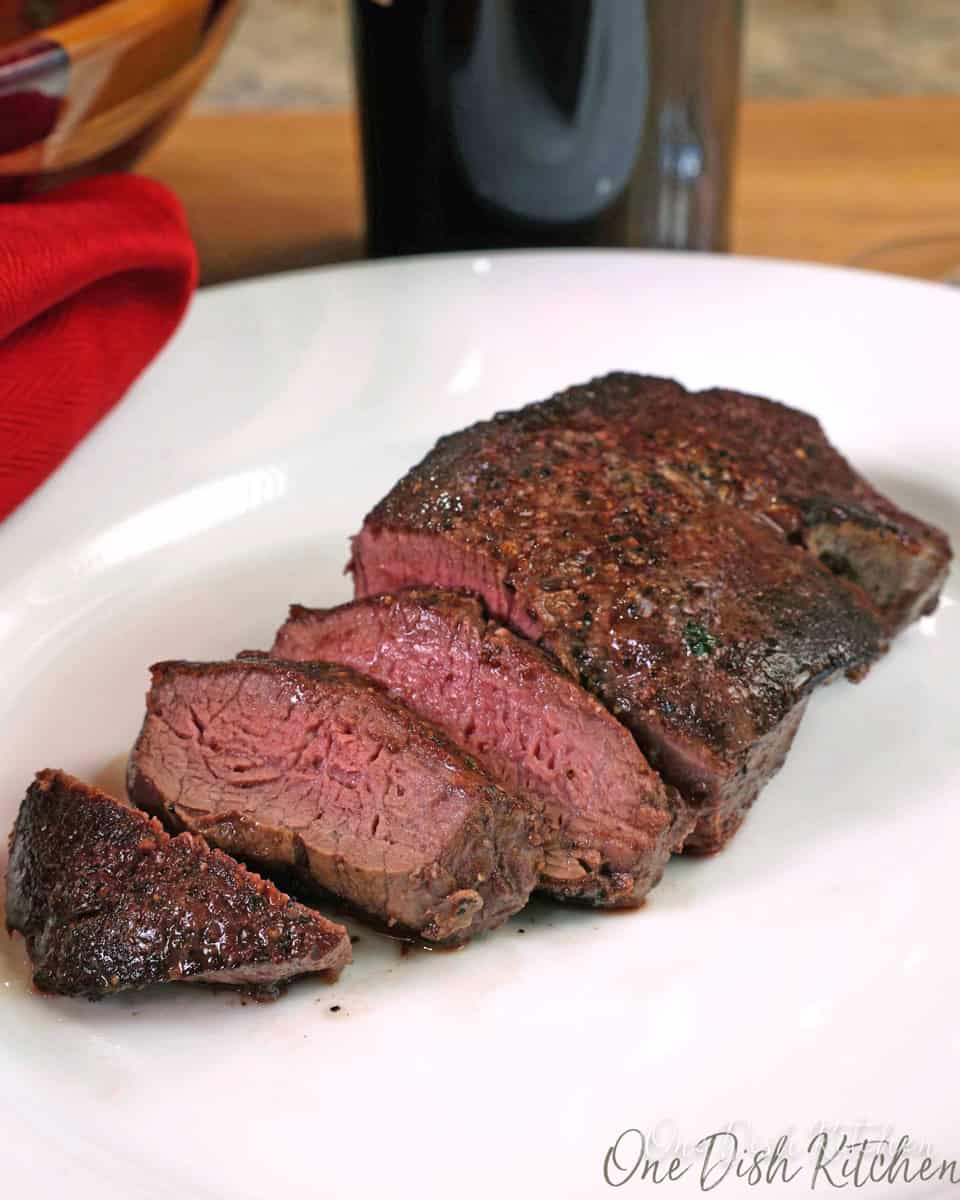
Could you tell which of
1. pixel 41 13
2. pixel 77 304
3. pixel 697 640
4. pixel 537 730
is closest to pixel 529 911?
pixel 537 730

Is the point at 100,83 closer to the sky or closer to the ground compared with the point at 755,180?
closer to the sky

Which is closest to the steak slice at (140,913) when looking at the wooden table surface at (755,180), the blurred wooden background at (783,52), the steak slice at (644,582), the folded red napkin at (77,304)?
the steak slice at (644,582)

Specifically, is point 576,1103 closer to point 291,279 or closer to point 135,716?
point 135,716

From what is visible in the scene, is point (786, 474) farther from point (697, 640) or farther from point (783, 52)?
point (783, 52)

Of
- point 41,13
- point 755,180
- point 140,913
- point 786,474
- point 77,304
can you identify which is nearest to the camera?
point 140,913

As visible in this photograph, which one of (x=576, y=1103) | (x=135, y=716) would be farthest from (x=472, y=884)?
(x=135, y=716)

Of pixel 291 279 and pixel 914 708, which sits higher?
pixel 291 279

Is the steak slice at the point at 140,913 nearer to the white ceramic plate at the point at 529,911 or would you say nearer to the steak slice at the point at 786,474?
the white ceramic plate at the point at 529,911
